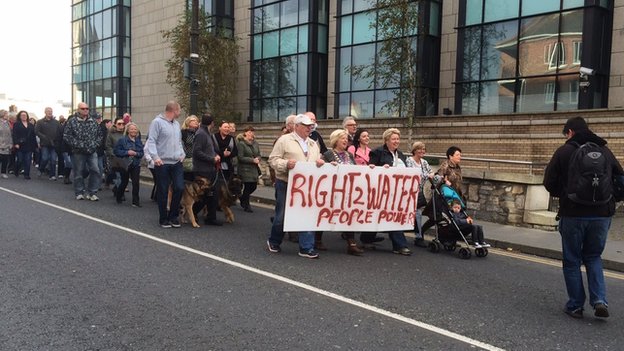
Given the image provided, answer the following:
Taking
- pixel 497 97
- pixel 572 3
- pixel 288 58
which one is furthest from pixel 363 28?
pixel 572 3

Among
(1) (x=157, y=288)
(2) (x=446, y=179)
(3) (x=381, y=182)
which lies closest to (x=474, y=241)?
(2) (x=446, y=179)

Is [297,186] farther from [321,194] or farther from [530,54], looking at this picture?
[530,54]

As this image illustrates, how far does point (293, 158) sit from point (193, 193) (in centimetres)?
272

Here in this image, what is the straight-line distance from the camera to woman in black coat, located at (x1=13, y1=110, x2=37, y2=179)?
14625 mm

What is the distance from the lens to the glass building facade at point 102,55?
3459cm

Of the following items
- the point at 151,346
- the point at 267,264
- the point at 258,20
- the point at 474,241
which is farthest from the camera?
the point at 258,20

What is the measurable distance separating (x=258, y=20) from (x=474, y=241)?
2092 cm

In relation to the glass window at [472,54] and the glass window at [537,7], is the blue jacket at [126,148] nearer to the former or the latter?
the glass window at [472,54]

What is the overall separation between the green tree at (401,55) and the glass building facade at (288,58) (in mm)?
4486

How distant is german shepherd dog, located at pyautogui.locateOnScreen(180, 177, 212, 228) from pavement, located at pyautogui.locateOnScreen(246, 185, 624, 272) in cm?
369

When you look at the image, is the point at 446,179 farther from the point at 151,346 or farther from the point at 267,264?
the point at 151,346

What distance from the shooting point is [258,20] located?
25.6 m

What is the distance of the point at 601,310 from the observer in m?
4.64

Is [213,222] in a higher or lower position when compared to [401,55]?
lower
